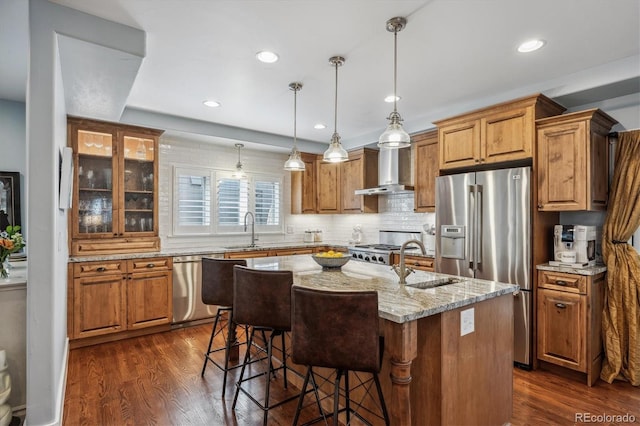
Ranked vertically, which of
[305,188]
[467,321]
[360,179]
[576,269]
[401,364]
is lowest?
[401,364]

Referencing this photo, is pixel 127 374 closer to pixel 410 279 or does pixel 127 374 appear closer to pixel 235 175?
pixel 410 279

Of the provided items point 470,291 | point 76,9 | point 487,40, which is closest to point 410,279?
point 470,291

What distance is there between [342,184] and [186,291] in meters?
2.81

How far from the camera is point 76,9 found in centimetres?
217

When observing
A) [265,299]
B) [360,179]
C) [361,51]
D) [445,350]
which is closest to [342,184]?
[360,179]

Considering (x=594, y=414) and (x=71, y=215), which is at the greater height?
(x=71, y=215)

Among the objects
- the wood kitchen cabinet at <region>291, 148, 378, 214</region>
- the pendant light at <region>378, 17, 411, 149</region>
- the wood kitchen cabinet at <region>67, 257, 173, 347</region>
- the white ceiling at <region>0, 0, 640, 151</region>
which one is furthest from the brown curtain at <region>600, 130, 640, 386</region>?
the wood kitchen cabinet at <region>67, 257, 173, 347</region>

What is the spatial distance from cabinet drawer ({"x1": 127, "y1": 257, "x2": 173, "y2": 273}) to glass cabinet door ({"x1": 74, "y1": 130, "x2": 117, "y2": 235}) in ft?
1.71

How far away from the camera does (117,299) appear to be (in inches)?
150

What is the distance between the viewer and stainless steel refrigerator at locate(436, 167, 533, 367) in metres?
3.15

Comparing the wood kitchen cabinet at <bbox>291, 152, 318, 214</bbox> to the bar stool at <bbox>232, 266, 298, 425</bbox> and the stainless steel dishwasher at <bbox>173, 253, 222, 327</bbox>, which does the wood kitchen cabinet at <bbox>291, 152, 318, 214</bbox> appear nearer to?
the stainless steel dishwasher at <bbox>173, 253, 222, 327</bbox>

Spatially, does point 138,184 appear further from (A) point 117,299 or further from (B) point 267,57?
(B) point 267,57

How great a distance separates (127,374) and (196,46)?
2.76m

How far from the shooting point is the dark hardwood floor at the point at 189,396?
235cm
